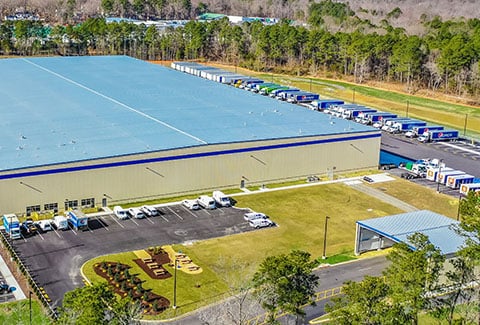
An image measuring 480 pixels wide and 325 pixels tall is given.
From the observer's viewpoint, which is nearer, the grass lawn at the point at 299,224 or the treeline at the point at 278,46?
the grass lawn at the point at 299,224

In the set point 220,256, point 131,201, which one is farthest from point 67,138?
point 220,256

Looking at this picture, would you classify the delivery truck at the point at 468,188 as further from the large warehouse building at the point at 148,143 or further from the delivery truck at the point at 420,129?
the delivery truck at the point at 420,129

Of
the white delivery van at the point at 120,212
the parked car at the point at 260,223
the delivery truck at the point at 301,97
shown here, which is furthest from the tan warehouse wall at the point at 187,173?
the delivery truck at the point at 301,97

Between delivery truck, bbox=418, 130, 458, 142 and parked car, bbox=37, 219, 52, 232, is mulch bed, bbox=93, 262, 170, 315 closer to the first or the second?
parked car, bbox=37, 219, 52, 232

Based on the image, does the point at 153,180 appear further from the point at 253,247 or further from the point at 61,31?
the point at 61,31

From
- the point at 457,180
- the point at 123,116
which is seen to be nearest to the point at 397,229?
the point at 457,180

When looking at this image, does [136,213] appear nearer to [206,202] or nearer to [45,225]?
[206,202]
